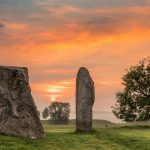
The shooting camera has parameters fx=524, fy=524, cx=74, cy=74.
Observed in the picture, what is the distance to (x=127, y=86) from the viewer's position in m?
72.4

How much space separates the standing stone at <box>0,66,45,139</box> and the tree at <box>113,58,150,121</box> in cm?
3572

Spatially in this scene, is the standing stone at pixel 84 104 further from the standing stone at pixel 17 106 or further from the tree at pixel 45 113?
the tree at pixel 45 113

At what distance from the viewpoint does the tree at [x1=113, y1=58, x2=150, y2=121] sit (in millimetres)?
71875

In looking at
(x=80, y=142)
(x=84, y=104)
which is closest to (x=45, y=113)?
(x=84, y=104)

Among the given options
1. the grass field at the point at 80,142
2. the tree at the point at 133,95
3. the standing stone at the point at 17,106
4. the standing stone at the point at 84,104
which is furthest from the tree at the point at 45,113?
the standing stone at the point at 17,106

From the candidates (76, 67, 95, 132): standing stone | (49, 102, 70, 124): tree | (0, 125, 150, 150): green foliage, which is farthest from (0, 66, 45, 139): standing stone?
(49, 102, 70, 124): tree

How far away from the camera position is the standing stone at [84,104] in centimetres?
4534

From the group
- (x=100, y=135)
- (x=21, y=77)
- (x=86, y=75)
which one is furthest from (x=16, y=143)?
(x=86, y=75)

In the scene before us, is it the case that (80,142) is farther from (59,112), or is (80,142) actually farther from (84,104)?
(59,112)

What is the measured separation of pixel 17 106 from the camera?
3719 centimetres

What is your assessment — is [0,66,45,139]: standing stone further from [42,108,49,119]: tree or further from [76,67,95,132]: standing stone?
[42,108,49,119]: tree

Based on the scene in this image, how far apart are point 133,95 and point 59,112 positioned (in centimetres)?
3208

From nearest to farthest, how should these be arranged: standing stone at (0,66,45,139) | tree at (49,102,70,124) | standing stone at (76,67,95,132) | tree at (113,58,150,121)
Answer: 1. standing stone at (0,66,45,139)
2. standing stone at (76,67,95,132)
3. tree at (113,58,150,121)
4. tree at (49,102,70,124)

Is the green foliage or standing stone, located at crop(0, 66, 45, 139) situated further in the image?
standing stone, located at crop(0, 66, 45, 139)
